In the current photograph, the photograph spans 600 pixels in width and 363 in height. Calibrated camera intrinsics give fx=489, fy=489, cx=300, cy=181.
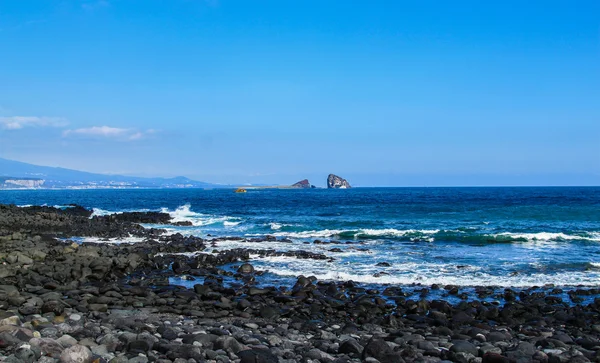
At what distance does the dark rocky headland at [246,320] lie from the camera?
740cm

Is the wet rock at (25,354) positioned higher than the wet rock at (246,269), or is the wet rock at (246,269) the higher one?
the wet rock at (25,354)

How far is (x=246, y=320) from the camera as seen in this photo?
1059cm

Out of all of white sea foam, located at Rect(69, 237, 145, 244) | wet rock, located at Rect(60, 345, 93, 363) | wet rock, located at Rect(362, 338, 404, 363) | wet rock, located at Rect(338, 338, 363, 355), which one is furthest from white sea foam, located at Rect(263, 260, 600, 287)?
white sea foam, located at Rect(69, 237, 145, 244)

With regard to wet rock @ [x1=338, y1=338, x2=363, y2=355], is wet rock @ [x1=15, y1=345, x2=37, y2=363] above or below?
above

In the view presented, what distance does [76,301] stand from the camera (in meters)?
11.3

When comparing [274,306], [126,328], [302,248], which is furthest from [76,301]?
[302,248]

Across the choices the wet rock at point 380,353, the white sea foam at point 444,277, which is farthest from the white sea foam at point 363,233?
the wet rock at point 380,353

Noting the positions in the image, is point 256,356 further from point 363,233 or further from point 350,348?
point 363,233

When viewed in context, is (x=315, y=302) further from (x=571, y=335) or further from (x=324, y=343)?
(x=571, y=335)

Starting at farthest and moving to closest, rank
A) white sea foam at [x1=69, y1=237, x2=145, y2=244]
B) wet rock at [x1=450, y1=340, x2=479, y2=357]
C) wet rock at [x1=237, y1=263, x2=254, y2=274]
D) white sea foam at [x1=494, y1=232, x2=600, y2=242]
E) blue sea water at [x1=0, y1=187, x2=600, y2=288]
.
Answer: white sea foam at [x1=494, y1=232, x2=600, y2=242], white sea foam at [x1=69, y1=237, x2=145, y2=244], wet rock at [x1=237, y1=263, x2=254, y2=274], blue sea water at [x1=0, y1=187, x2=600, y2=288], wet rock at [x1=450, y1=340, x2=479, y2=357]

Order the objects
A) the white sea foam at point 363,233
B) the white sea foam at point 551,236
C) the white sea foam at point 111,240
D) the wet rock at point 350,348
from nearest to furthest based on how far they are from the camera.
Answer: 1. the wet rock at point 350,348
2. the white sea foam at point 111,240
3. the white sea foam at point 551,236
4. the white sea foam at point 363,233

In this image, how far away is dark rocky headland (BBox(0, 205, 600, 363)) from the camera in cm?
740

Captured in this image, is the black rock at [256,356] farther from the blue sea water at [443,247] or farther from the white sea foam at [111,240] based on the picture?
the white sea foam at [111,240]

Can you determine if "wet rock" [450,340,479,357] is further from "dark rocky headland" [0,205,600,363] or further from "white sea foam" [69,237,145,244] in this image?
"white sea foam" [69,237,145,244]
